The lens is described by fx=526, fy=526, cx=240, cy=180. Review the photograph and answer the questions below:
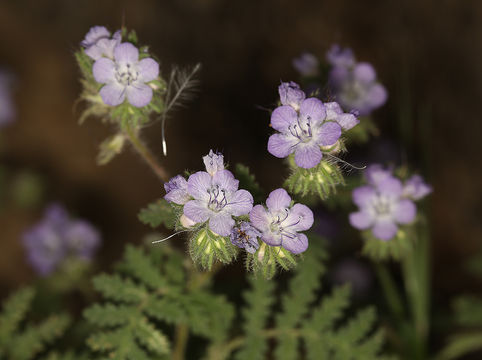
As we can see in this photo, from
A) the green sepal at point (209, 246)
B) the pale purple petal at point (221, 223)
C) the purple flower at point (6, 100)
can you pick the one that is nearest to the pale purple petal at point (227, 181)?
the pale purple petal at point (221, 223)

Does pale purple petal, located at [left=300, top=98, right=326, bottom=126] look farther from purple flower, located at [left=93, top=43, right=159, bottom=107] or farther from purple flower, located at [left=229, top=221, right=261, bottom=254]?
purple flower, located at [left=93, top=43, right=159, bottom=107]

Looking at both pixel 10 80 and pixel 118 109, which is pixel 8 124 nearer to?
pixel 10 80

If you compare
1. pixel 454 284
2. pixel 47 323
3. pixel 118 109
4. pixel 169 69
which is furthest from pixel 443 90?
pixel 47 323

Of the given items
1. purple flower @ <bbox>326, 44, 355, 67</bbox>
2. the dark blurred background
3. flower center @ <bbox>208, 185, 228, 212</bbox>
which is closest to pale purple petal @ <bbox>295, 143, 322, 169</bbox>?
flower center @ <bbox>208, 185, 228, 212</bbox>

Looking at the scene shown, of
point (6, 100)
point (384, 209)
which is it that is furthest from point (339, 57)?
point (6, 100)

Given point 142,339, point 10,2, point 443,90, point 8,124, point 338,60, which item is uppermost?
point 10,2

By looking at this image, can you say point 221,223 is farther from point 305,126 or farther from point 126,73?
point 126,73

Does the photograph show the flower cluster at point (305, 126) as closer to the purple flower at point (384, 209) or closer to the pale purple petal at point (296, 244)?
the pale purple petal at point (296, 244)
